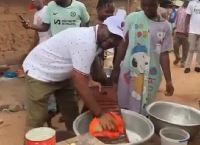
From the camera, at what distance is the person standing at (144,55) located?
2.35 m

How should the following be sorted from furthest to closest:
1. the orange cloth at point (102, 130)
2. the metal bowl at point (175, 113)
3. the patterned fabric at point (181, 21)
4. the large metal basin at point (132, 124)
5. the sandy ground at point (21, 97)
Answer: the patterned fabric at point (181, 21) → the sandy ground at point (21, 97) → the metal bowl at point (175, 113) → the large metal basin at point (132, 124) → the orange cloth at point (102, 130)


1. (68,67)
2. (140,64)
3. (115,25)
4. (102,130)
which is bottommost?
(102,130)

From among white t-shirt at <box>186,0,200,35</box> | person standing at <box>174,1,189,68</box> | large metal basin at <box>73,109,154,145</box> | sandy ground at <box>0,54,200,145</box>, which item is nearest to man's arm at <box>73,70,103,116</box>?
large metal basin at <box>73,109,154,145</box>

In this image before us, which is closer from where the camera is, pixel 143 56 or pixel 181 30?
pixel 143 56

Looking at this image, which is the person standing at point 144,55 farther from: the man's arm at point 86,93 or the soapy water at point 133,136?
the man's arm at point 86,93

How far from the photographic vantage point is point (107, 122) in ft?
5.51

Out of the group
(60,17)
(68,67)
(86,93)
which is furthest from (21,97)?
(86,93)

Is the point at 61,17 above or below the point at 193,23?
above

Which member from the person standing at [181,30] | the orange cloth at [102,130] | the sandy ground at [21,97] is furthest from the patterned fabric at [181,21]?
the orange cloth at [102,130]

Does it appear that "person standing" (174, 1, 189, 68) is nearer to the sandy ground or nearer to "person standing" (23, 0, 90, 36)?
the sandy ground

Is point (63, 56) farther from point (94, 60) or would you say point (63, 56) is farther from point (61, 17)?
point (61, 17)

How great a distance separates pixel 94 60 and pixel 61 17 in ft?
3.75

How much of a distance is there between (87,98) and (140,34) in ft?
2.83

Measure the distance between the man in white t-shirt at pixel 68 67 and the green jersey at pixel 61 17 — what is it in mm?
1012
